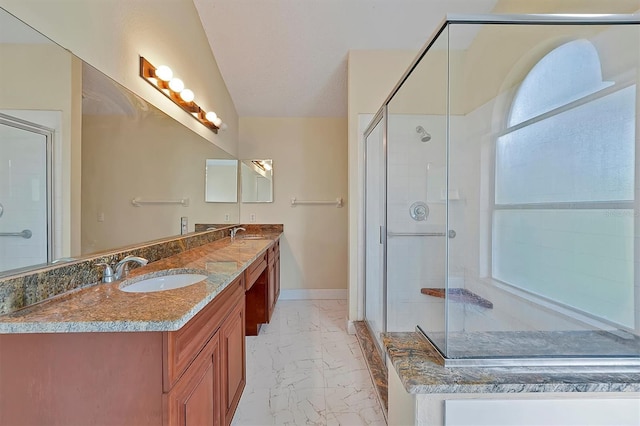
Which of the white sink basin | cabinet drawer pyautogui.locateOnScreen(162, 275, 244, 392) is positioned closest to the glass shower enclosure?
cabinet drawer pyautogui.locateOnScreen(162, 275, 244, 392)

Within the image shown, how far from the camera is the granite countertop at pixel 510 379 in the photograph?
31.6 inches

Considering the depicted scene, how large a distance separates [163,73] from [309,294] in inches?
111

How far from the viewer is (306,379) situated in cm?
198

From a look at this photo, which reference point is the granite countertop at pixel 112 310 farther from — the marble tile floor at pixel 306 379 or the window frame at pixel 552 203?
the window frame at pixel 552 203

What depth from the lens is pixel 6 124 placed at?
3.03ft

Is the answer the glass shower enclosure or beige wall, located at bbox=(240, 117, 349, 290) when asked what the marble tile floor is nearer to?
the glass shower enclosure

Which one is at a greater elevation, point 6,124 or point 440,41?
point 440,41

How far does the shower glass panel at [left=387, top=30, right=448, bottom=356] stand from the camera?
2.13 metres

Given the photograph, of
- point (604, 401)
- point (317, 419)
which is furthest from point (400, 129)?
point (317, 419)

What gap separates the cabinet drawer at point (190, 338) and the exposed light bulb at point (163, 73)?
1.49m

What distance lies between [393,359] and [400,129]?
186 centimetres

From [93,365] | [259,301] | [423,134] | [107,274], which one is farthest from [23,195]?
[423,134]

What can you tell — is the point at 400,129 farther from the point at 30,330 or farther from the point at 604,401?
the point at 30,330

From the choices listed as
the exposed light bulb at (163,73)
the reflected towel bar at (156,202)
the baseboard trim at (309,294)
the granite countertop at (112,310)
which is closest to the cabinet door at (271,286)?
the baseboard trim at (309,294)
